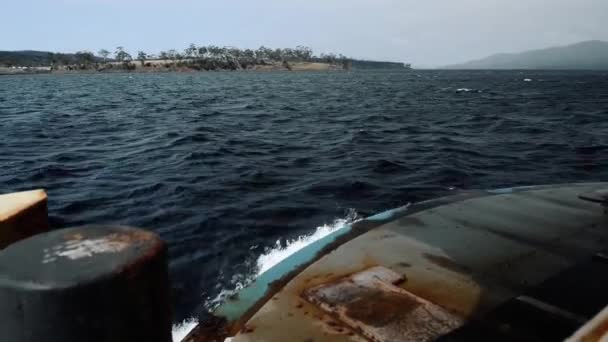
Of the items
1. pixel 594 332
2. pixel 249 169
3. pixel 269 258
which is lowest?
pixel 269 258

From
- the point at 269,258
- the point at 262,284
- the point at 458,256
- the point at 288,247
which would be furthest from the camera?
the point at 288,247

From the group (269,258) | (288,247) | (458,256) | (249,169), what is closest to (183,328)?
(269,258)

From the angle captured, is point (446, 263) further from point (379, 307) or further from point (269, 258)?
point (269, 258)

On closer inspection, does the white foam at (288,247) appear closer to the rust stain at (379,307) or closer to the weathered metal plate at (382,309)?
the weathered metal plate at (382,309)

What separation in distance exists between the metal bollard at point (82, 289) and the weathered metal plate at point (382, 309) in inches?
76.3

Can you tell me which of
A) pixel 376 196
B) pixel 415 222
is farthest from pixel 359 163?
pixel 415 222

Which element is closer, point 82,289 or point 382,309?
point 82,289

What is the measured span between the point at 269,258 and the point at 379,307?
155 inches

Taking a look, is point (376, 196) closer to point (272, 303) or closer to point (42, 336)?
point (272, 303)

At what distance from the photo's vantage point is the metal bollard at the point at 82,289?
2.06 metres

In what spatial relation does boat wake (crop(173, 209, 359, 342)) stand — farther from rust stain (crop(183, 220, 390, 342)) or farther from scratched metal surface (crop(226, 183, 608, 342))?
scratched metal surface (crop(226, 183, 608, 342))

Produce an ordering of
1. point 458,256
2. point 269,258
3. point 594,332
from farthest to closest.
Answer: point 269,258 → point 458,256 → point 594,332

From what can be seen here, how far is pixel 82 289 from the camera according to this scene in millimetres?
2068

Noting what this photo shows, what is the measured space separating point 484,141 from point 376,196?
10266 mm
